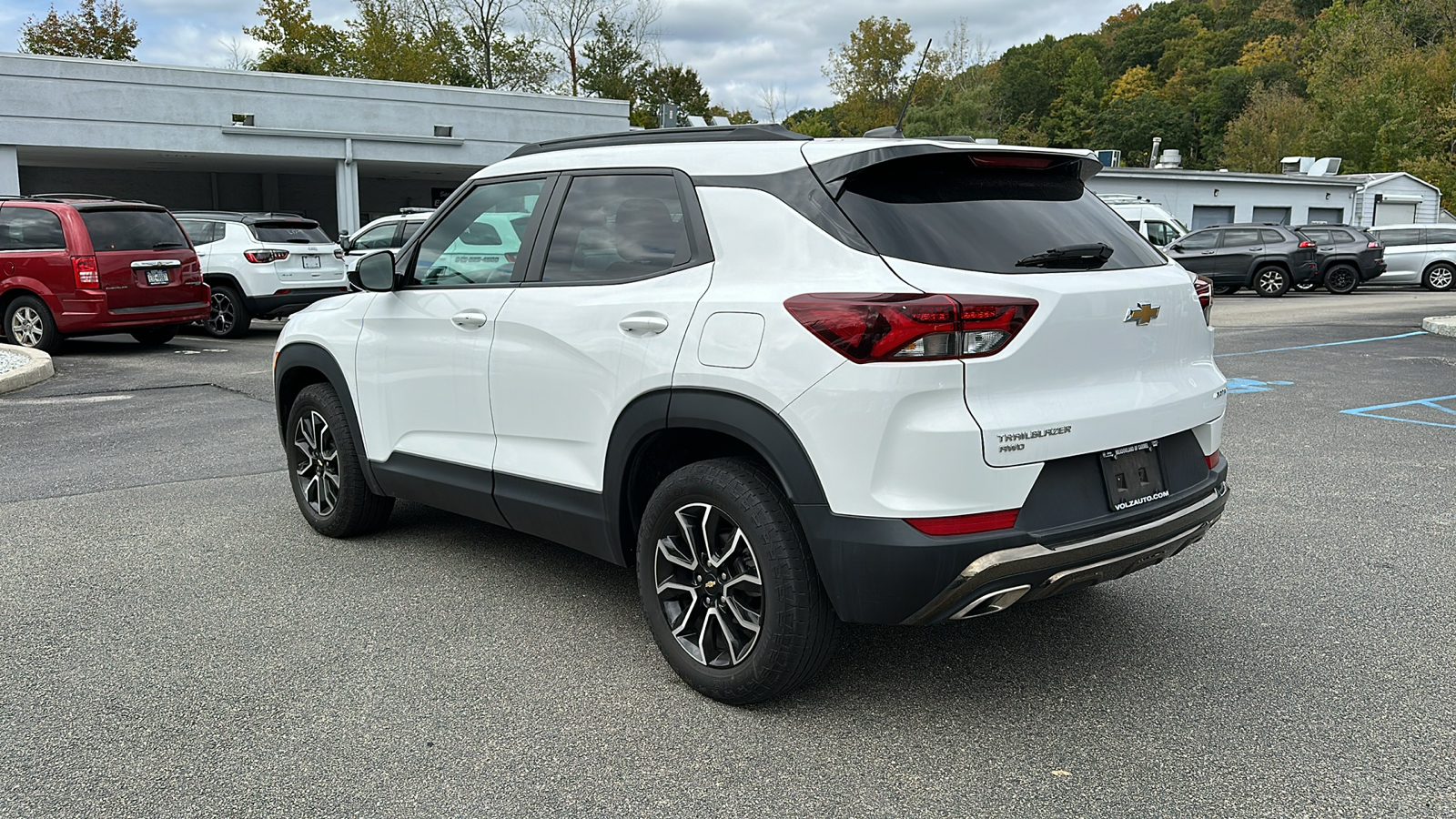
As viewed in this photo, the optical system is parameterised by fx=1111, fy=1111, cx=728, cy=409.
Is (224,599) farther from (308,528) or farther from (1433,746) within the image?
(1433,746)

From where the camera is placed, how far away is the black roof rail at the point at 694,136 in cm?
366

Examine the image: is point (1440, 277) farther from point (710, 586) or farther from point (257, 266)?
point (710, 586)

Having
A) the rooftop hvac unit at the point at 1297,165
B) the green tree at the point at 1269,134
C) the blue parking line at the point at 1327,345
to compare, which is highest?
the green tree at the point at 1269,134

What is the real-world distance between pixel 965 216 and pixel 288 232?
1423 centimetres

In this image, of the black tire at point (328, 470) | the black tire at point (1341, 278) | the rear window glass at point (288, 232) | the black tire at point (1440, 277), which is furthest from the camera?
the black tire at point (1440, 277)

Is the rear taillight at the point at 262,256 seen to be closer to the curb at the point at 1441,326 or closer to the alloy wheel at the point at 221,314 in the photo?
the alloy wheel at the point at 221,314

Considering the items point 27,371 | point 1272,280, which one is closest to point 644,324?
point 27,371

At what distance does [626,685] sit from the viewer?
3715 mm

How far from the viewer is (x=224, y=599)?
4574 mm

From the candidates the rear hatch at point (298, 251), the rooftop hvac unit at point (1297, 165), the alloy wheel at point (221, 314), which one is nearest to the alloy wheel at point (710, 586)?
the rear hatch at point (298, 251)

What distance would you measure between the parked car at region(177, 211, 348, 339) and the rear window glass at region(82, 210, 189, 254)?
1.71 m

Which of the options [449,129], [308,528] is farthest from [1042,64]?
[308,528]

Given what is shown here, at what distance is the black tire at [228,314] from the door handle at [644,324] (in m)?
13.3

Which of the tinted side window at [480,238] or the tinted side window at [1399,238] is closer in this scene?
the tinted side window at [480,238]
